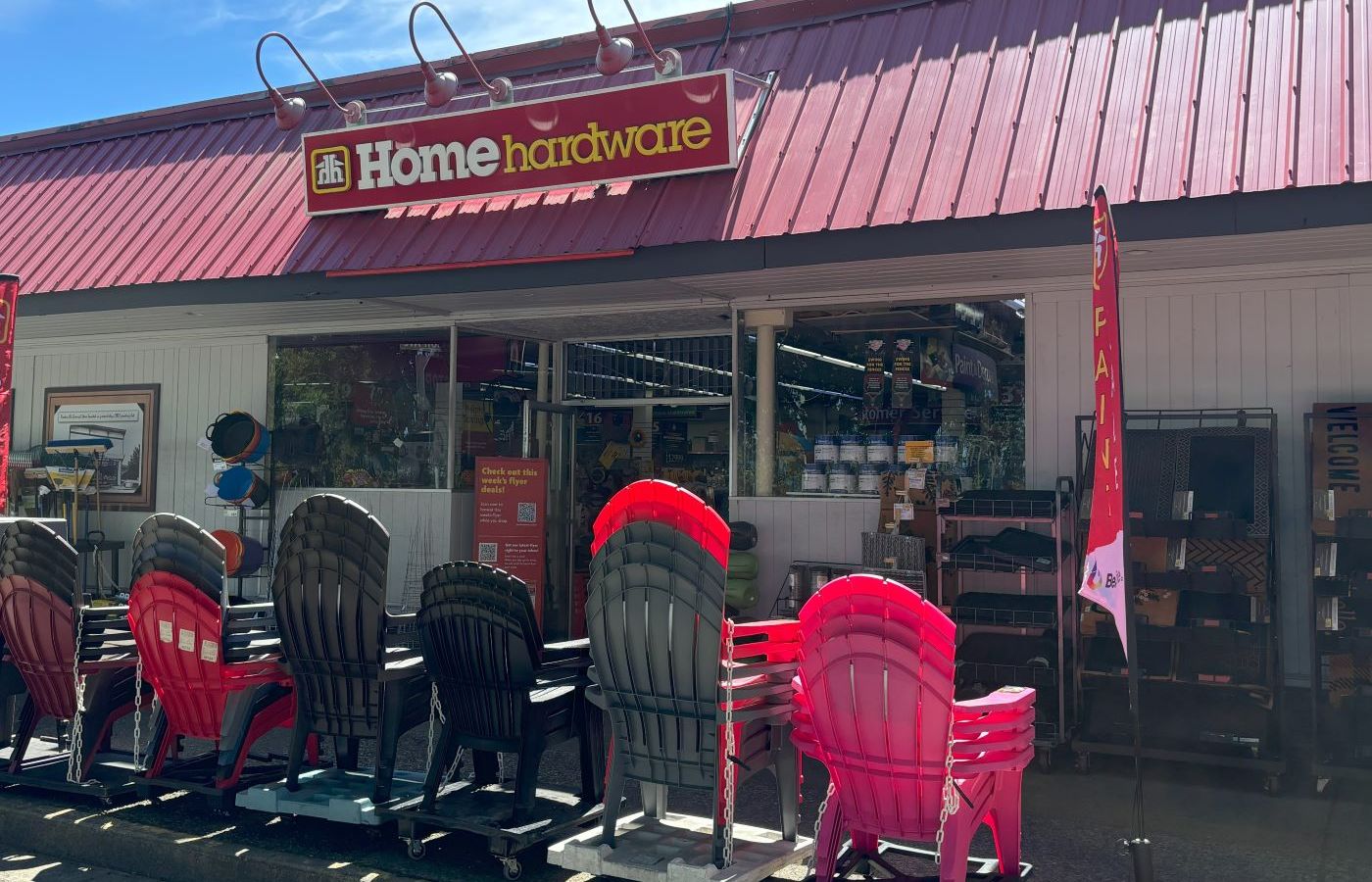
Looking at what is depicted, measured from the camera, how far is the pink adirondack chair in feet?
13.3

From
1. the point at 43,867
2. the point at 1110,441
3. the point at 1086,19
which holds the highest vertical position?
the point at 1086,19

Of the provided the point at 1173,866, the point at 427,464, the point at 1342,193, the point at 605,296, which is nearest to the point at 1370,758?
the point at 1173,866

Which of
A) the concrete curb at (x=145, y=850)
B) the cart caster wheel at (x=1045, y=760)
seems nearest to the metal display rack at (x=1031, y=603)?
the cart caster wheel at (x=1045, y=760)

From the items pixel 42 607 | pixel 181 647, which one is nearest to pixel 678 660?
pixel 181 647

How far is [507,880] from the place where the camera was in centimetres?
490

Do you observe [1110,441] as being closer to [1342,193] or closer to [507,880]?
[1342,193]

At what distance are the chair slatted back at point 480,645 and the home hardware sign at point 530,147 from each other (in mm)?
3903

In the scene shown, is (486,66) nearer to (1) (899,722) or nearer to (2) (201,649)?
(2) (201,649)

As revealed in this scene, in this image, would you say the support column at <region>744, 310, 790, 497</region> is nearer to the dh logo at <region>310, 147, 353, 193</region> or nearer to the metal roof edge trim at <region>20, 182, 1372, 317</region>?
the metal roof edge trim at <region>20, 182, 1372, 317</region>

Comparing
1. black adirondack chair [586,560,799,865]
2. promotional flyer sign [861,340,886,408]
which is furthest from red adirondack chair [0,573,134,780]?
promotional flyer sign [861,340,886,408]

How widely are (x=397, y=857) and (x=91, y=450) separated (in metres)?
7.87

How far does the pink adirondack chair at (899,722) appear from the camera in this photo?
13.3 feet

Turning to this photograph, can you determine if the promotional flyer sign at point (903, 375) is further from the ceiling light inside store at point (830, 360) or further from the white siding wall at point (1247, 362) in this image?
the white siding wall at point (1247, 362)

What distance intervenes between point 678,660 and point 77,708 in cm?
337
